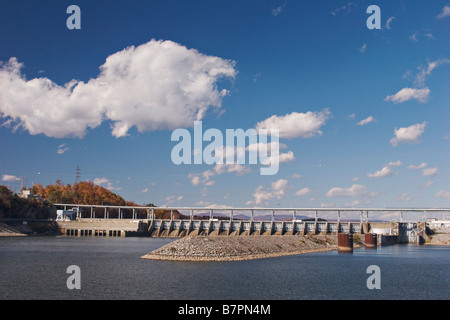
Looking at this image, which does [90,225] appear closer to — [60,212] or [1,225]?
[60,212]

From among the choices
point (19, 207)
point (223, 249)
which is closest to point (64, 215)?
point (19, 207)

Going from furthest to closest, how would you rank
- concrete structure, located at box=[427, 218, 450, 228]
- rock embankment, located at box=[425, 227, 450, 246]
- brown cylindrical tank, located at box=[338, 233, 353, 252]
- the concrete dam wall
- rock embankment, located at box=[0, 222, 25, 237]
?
1. concrete structure, located at box=[427, 218, 450, 228]
2. the concrete dam wall
3. rock embankment, located at box=[0, 222, 25, 237]
4. rock embankment, located at box=[425, 227, 450, 246]
5. brown cylindrical tank, located at box=[338, 233, 353, 252]

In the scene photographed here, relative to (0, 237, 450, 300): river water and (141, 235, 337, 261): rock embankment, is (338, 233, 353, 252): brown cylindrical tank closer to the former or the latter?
(141, 235, 337, 261): rock embankment

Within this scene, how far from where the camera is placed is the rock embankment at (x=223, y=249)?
200ft

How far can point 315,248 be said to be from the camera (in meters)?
90.1

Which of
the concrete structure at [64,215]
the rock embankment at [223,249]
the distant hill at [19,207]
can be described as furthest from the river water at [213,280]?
the concrete structure at [64,215]

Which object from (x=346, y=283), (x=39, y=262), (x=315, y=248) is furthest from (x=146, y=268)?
(x=315, y=248)

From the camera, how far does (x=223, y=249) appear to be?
64125mm

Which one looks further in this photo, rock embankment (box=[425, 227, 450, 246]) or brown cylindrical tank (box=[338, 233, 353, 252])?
rock embankment (box=[425, 227, 450, 246])

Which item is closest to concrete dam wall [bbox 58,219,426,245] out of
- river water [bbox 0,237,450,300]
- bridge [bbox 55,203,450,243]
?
bridge [bbox 55,203,450,243]

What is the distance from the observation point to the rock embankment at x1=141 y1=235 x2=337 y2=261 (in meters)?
61.1

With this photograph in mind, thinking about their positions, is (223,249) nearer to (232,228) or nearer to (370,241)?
(370,241)

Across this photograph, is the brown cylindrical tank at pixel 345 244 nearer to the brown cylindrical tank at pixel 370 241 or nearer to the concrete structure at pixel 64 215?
the brown cylindrical tank at pixel 370 241
